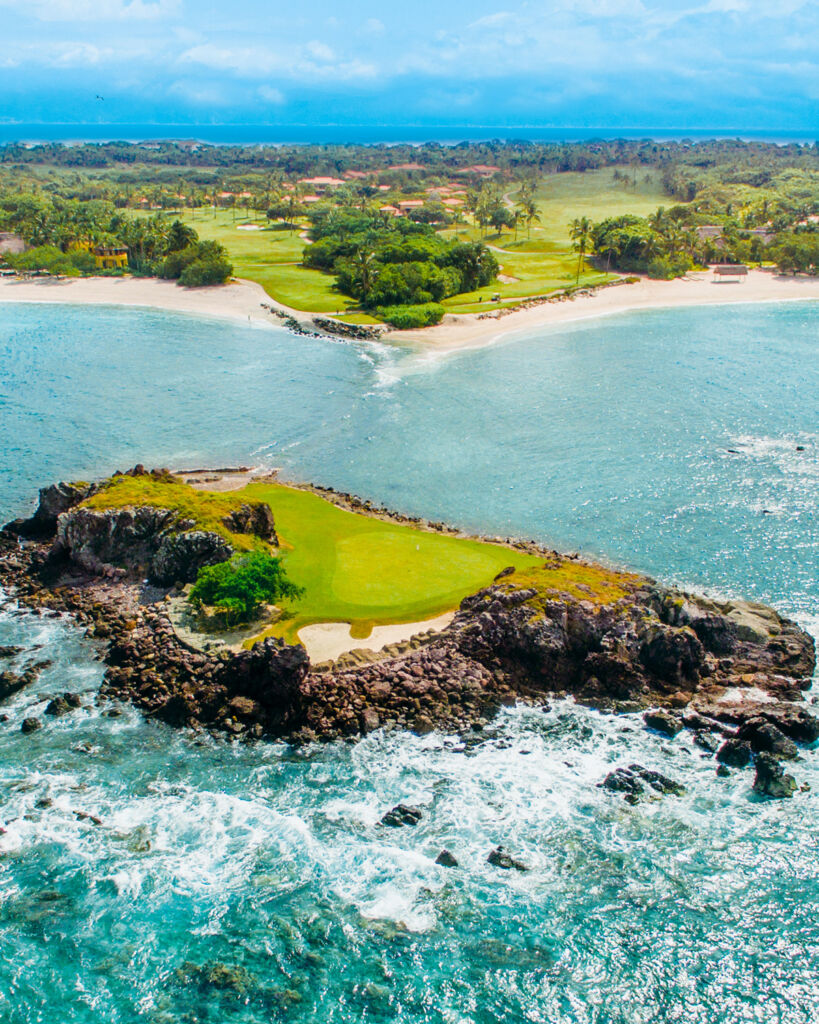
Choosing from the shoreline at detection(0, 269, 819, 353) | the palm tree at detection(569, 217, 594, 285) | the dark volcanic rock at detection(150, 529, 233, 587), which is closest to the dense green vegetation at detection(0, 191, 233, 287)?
the shoreline at detection(0, 269, 819, 353)

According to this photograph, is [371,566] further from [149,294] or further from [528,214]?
[528,214]

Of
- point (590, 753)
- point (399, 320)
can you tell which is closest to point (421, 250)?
point (399, 320)

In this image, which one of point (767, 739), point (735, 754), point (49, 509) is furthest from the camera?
point (49, 509)

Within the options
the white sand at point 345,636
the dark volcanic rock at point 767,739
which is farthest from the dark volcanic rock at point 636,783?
the white sand at point 345,636

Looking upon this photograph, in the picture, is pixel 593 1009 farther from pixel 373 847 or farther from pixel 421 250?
pixel 421 250

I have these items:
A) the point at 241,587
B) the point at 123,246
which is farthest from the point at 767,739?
the point at 123,246

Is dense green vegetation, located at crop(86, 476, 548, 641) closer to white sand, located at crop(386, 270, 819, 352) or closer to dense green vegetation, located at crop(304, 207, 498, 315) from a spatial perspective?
white sand, located at crop(386, 270, 819, 352)

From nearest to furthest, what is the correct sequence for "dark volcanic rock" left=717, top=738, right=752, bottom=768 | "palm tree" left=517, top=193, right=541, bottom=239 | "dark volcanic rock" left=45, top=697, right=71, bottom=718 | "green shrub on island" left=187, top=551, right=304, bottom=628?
"dark volcanic rock" left=717, top=738, right=752, bottom=768 → "dark volcanic rock" left=45, top=697, right=71, bottom=718 → "green shrub on island" left=187, top=551, right=304, bottom=628 → "palm tree" left=517, top=193, right=541, bottom=239
